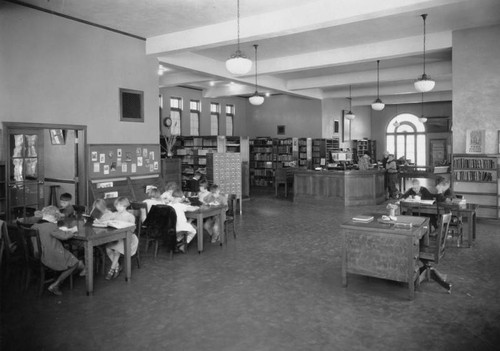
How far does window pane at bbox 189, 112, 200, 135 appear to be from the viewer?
16609mm

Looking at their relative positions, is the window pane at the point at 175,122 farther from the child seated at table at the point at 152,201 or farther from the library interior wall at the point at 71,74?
the child seated at table at the point at 152,201

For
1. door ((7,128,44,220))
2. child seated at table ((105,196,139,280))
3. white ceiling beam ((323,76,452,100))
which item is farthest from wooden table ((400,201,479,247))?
white ceiling beam ((323,76,452,100))

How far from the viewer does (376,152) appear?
75.9 ft

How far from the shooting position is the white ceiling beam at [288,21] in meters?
6.48

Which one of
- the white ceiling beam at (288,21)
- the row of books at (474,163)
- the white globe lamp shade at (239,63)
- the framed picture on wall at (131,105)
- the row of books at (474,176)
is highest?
the white ceiling beam at (288,21)

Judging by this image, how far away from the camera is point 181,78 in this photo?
13.3m

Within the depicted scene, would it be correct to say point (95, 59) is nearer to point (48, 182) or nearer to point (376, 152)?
point (48, 182)

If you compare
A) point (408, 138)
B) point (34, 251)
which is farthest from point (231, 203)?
point (408, 138)

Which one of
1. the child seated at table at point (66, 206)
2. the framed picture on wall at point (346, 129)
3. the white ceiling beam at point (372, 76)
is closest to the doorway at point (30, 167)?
the child seated at table at point (66, 206)

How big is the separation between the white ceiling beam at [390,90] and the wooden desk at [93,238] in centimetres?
1381

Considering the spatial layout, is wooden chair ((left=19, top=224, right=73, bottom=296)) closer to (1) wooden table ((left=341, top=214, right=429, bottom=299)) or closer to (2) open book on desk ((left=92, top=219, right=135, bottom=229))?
(2) open book on desk ((left=92, top=219, right=135, bottom=229))

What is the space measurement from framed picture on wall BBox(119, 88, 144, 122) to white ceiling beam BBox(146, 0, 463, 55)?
3.36 ft

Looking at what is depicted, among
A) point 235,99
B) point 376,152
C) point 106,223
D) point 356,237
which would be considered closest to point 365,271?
point 356,237

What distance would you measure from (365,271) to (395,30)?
6159mm
